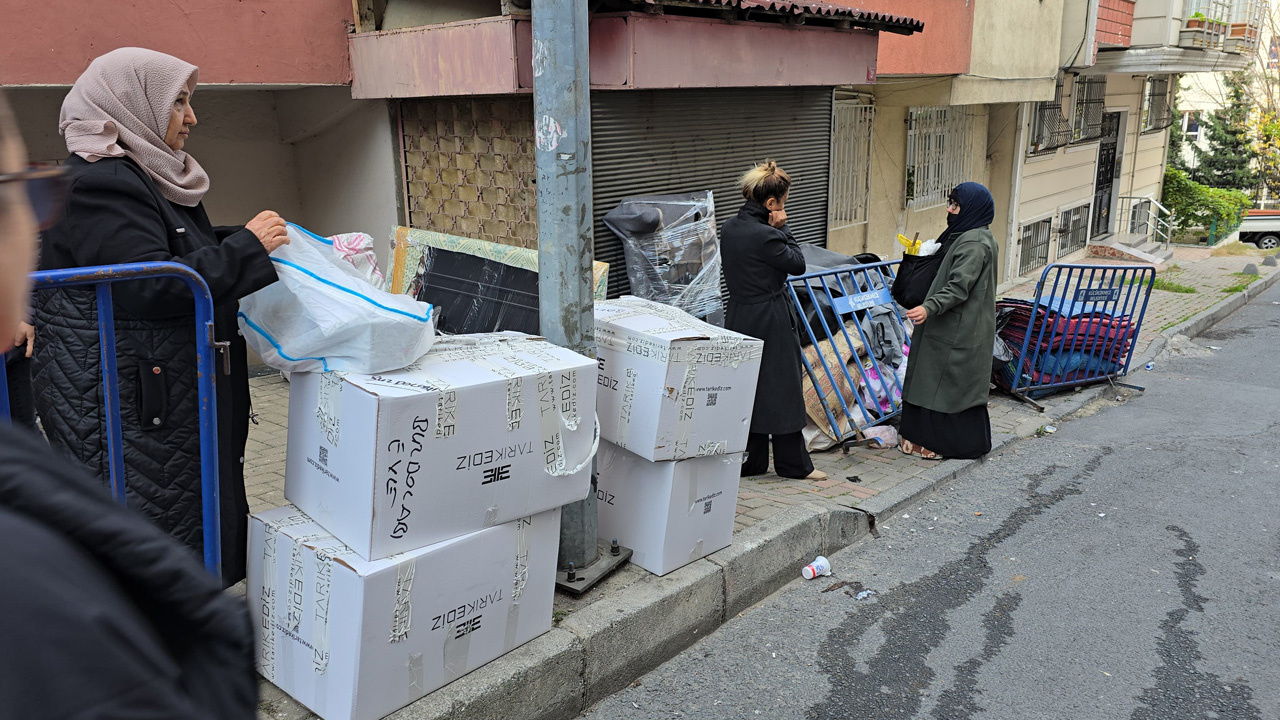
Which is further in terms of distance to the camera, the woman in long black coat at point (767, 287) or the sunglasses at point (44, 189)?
the woman in long black coat at point (767, 287)

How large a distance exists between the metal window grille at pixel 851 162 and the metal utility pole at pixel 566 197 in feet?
22.0

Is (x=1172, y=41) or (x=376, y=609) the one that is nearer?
(x=376, y=609)

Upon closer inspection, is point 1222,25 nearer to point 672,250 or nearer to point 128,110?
point 672,250

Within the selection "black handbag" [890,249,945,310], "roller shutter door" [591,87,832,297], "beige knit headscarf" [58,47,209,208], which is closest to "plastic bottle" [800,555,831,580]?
"black handbag" [890,249,945,310]

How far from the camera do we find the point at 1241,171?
26828mm

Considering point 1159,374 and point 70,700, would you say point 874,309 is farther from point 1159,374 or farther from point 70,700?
point 70,700

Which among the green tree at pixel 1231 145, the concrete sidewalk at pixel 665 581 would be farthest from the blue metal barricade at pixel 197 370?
the green tree at pixel 1231 145

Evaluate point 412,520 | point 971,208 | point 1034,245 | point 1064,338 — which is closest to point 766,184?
point 971,208

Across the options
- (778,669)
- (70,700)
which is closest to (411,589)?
(778,669)

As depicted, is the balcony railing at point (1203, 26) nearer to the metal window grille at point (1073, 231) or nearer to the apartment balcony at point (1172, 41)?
the apartment balcony at point (1172, 41)

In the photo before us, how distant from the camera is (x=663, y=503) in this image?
12.3ft

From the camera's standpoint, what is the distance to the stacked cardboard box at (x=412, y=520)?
2.67m

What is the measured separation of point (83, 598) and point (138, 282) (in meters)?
2.10

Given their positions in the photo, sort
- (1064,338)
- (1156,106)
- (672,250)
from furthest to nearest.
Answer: (1156,106), (1064,338), (672,250)
